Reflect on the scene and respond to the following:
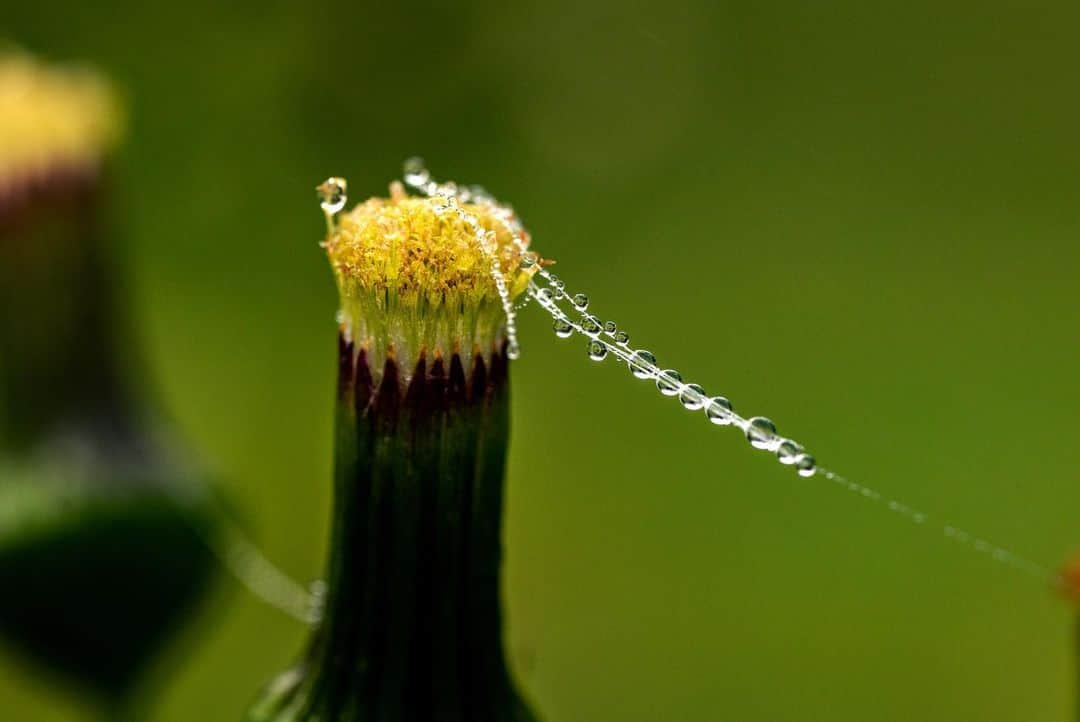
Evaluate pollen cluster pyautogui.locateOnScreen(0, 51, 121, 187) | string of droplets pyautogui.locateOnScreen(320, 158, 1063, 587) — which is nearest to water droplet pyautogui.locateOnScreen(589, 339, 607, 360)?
string of droplets pyautogui.locateOnScreen(320, 158, 1063, 587)

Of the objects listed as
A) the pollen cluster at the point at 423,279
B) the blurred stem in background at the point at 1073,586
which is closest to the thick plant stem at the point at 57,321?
the pollen cluster at the point at 423,279

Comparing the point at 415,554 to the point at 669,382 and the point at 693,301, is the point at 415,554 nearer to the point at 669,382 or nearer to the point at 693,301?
the point at 669,382

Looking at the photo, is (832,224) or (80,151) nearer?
(80,151)

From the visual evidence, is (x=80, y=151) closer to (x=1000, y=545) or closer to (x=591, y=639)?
(x=591, y=639)

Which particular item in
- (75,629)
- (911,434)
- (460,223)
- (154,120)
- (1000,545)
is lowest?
(75,629)

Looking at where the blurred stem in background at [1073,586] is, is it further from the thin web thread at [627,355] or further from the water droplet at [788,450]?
the water droplet at [788,450]

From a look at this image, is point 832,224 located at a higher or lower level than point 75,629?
higher

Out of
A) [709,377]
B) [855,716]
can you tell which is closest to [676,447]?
[709,377]

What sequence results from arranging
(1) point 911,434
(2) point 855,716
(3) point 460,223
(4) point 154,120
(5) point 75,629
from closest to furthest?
(3) point 460,223 → (5) point 75,629 → (2) point 855,716 → (1) point 911,434 → (4) point 154,120
